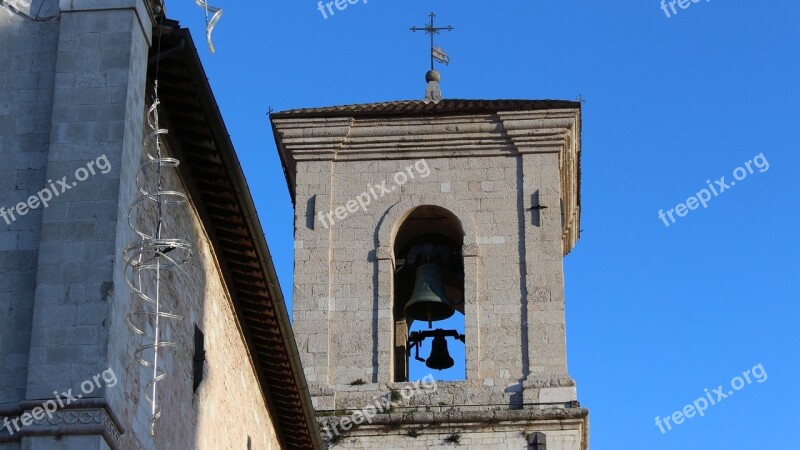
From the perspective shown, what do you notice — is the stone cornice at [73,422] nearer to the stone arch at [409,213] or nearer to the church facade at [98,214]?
the church facade at [98,214]

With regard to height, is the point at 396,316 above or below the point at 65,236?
above

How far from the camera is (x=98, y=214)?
12586 mm

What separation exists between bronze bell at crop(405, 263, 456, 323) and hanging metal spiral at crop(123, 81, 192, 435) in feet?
32.2

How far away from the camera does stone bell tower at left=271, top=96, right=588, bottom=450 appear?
2359 centimetres

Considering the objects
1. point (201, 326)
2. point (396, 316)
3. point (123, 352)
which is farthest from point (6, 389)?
point (396, 316)

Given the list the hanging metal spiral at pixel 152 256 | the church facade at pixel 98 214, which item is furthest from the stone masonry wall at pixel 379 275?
the hanging metal spiral at pixel 152 256

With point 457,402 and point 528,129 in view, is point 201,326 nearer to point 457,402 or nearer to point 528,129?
point 457,402

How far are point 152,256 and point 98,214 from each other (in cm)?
133

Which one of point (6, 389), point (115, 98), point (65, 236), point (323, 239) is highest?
point (323, 239)

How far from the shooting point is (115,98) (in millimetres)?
13023

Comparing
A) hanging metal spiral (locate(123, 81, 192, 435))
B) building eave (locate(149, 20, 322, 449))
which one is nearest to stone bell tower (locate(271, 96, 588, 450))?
building eave (locate(149, 20, 322, 449))

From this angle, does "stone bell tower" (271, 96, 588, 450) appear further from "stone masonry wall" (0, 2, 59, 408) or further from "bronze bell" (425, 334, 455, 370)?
"stone masonry wall" (0, 2, 59, 408)

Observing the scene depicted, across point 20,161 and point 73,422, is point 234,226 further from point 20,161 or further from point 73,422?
point 73,422

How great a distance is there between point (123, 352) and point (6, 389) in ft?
3.08
